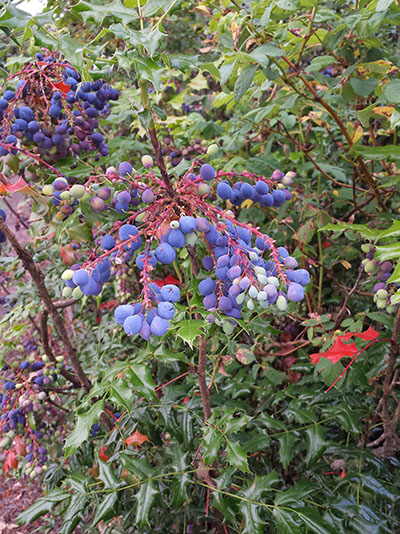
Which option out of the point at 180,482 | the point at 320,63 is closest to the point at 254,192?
the point at 320,63

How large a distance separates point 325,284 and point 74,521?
1.56m

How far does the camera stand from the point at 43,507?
125cm

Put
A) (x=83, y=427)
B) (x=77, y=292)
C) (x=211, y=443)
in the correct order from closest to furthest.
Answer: (x=77, y=292)
(x=83, y=427)
(x=211, y=443)

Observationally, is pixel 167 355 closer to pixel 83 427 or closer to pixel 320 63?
pixel 83 427

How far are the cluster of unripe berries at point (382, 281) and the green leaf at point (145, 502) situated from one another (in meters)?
0.82

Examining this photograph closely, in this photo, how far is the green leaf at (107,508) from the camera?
1126mm

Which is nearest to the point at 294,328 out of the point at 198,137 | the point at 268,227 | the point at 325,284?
the point at 325,284

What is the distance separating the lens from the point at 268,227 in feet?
5.89

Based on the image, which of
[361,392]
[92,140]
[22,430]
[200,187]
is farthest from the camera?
[22,430]

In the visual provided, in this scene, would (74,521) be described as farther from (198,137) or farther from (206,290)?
(198,137)

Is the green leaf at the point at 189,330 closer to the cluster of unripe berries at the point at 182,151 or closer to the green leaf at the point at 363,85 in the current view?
the green leaf at the point at 363,85

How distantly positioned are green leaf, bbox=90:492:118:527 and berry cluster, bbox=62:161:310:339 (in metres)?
0.62

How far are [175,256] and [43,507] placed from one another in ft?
3.03

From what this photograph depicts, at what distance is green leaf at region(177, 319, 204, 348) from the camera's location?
83 cm
